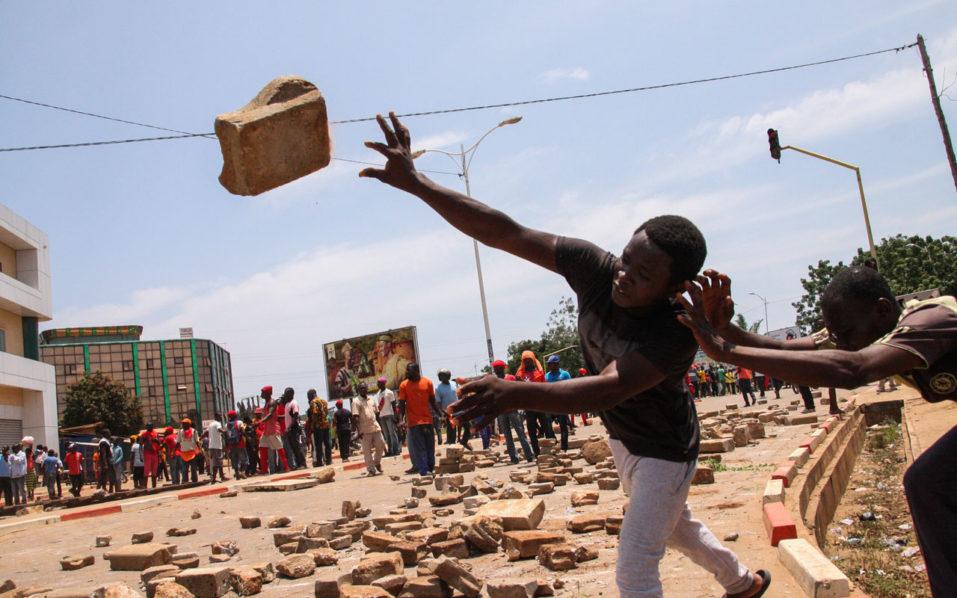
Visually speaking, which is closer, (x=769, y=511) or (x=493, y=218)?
(x=493, y=218)

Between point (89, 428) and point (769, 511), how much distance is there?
37994 mm

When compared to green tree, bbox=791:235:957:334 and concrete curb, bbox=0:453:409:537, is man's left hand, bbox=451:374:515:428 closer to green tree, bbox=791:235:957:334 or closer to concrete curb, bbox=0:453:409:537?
concrete curb, bbox=0:453:409:537

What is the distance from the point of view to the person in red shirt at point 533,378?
39.1 ft

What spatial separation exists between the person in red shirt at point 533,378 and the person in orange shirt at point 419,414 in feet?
4.65

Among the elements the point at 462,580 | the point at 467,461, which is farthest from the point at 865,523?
the point at 467,461

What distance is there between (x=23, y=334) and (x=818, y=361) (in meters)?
37.7

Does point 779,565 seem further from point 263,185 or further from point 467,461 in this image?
point 467,461

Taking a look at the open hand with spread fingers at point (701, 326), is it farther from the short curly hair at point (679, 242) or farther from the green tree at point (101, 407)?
the green tree at point (101, 407)

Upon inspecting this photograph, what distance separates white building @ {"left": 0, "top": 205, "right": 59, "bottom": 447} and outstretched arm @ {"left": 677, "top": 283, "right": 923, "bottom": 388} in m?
32.7

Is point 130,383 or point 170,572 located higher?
point 130,383

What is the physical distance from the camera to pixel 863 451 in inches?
437

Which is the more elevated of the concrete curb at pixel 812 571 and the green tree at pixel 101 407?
the green tree at pixel 101 407

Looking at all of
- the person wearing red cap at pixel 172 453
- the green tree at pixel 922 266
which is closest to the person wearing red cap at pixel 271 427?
the person wearing red cap at pixel 172 453

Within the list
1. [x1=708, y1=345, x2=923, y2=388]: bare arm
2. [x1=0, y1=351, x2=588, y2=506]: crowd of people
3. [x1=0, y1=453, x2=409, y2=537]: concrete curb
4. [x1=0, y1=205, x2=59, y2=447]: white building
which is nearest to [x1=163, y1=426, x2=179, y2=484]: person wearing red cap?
[x1=0, y1=351, x2=588, y2=506]: crowd of people
